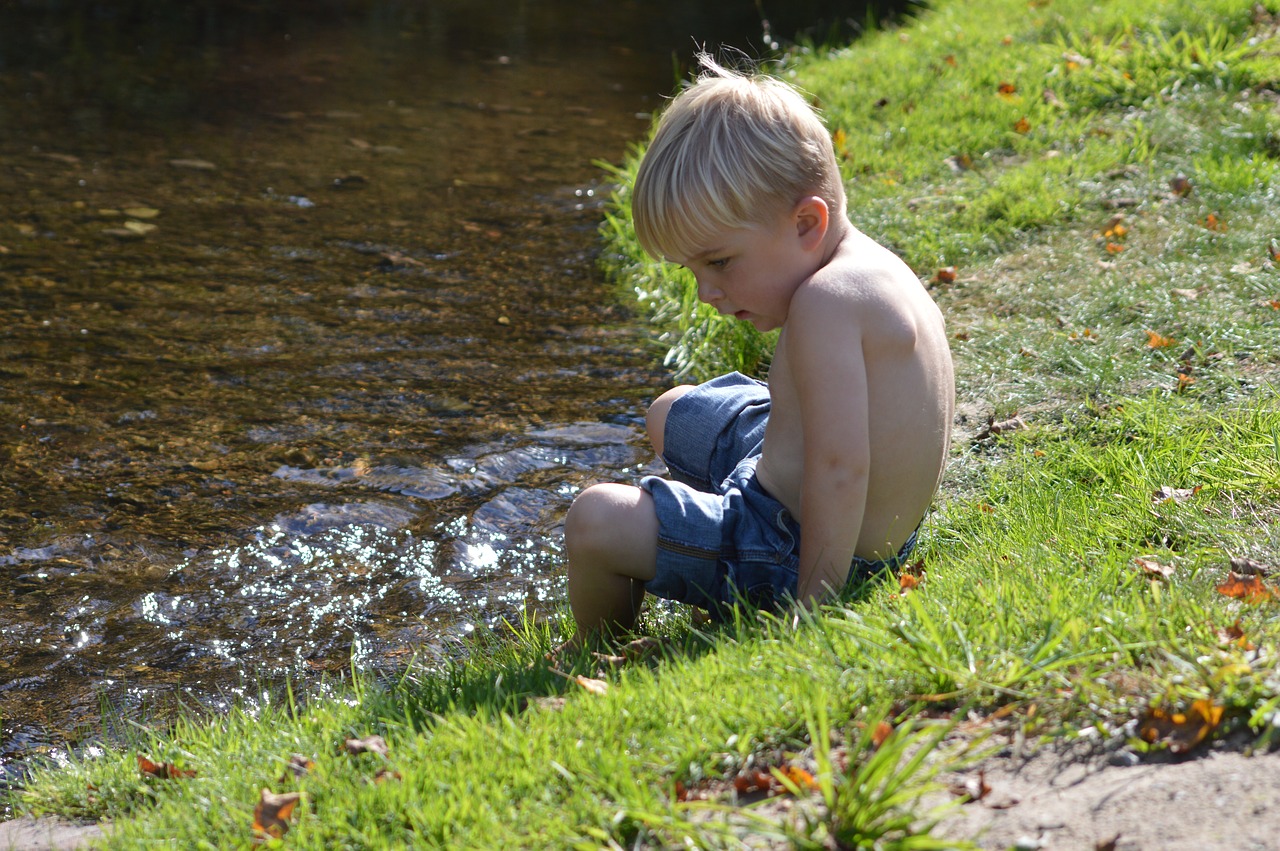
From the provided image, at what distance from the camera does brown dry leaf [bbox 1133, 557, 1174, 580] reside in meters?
2.46

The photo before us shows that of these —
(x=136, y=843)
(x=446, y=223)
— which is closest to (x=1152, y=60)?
(x=446, y=223)

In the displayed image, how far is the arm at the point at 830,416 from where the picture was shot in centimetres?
245

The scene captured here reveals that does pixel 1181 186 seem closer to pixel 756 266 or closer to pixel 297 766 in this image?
pixel 756 266

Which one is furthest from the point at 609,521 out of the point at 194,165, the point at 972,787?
the point at 194,165

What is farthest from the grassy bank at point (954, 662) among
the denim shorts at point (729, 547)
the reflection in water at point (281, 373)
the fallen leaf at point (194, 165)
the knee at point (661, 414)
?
the fallen leaf at point (194, 165)

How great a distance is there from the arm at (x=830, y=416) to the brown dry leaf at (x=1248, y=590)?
730 mm

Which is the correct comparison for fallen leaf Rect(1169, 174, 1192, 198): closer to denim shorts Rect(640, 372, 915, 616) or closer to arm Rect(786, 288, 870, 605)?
denim shorts Rect(640, 372, 915, 616)

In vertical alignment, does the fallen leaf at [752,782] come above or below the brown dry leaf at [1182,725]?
below

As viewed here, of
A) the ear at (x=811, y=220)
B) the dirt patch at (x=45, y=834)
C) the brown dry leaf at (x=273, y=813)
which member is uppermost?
the ear at (x=811, y=220)

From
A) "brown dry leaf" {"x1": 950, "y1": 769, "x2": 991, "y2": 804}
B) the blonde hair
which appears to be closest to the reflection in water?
the blonde hair

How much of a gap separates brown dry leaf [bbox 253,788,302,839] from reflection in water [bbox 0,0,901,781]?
925 millimetres

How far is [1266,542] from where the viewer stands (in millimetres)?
2529

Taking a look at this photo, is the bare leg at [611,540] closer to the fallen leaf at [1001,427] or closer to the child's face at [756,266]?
the child's face at [756,266]

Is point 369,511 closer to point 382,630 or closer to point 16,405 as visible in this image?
point 382,630
